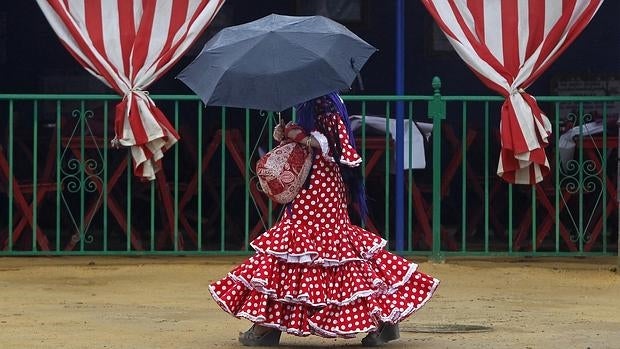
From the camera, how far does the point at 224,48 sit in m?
6.60

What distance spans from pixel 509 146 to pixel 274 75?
373 centimetres

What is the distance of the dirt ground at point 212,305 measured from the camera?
7.01 metres

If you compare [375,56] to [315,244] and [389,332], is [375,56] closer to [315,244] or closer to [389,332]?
[389,332]

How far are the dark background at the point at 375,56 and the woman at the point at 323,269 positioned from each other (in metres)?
6.48

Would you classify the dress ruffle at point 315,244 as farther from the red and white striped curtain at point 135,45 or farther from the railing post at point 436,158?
the railing post at point 436,158

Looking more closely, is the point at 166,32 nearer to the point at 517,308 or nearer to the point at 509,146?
the point at 509,146

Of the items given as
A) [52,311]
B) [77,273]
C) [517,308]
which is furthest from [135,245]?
[517,308]

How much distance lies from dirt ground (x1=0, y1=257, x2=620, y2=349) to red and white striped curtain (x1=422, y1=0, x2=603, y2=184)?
84 cm

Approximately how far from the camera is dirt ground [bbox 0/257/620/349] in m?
7.01

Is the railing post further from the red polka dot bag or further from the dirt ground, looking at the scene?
the red polka dot bag

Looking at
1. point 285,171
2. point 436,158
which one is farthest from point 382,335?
point 436,158

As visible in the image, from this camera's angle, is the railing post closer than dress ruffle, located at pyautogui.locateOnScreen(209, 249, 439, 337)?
No

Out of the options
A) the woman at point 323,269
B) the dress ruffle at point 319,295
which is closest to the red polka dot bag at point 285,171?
the woman at point 323,269

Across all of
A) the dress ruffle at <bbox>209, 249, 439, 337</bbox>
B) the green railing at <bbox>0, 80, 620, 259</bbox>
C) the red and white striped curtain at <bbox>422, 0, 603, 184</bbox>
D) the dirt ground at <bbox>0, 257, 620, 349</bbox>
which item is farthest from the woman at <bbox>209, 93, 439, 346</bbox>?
the red and white striped curtain at <bbox>422, 0, 603, 184</bbox>
